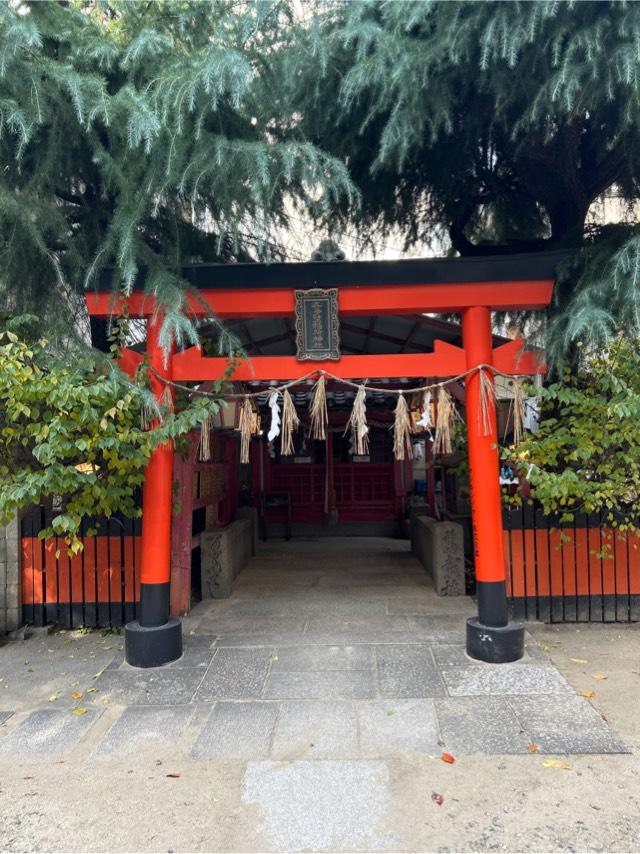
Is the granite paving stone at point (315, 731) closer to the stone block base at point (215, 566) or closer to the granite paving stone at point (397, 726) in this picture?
the granite paving stone at point (397, 726)

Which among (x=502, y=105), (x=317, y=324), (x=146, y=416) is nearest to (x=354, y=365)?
(x=317, y=324)

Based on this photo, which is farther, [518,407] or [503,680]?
[518,407]

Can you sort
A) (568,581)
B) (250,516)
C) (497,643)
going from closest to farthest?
(497,643)
(568,581)
(250,516)

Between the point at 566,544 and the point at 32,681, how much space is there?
18.1ft

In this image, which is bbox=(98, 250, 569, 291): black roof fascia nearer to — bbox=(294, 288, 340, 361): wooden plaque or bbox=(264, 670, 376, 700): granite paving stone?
bbox=(294, 288, 340, 361): wooden plaque

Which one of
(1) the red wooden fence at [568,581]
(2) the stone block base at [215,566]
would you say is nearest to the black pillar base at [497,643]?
(1) the red wooden fence at [568,581]

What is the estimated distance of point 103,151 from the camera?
16.5 feet

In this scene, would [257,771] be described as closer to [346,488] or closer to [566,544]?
[566,544]

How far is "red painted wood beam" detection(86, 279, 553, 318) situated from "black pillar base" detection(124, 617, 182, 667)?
288 cm

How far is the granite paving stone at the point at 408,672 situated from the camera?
4.65m

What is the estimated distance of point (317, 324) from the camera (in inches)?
211

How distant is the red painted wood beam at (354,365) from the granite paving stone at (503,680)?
2611mm

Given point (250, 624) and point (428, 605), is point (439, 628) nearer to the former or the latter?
point (428, 605)

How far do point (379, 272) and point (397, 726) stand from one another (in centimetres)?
373
